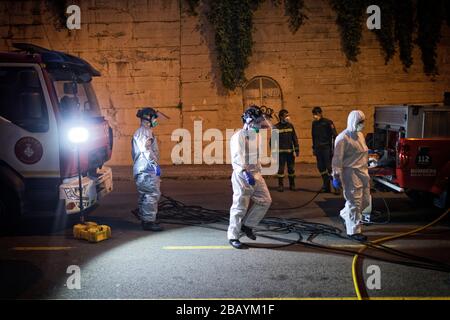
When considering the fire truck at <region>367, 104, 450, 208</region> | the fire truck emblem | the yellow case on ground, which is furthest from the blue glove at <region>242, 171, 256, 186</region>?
the fire truck emblem

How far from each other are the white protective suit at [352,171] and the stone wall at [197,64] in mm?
7692

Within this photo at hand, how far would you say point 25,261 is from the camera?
552 cm

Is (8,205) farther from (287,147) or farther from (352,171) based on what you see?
(287,147)

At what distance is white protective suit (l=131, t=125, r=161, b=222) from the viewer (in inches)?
260

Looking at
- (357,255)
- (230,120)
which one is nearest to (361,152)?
(357,255)

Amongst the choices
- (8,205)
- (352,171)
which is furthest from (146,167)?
(352,171)

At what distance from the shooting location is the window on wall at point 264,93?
45.3ft

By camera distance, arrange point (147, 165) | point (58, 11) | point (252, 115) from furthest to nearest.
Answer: point (58, 11) → point (147, 165) → point (252, 115)

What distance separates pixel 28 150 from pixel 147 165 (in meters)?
1.71

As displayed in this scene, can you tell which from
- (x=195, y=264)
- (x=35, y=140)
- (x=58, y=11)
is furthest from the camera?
(x=58, y=11)

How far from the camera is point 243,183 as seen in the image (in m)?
5.85

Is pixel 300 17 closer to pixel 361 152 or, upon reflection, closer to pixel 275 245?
pixel 361 152

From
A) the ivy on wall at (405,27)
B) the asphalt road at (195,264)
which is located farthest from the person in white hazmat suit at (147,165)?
the ivy on wall at (405,27)
